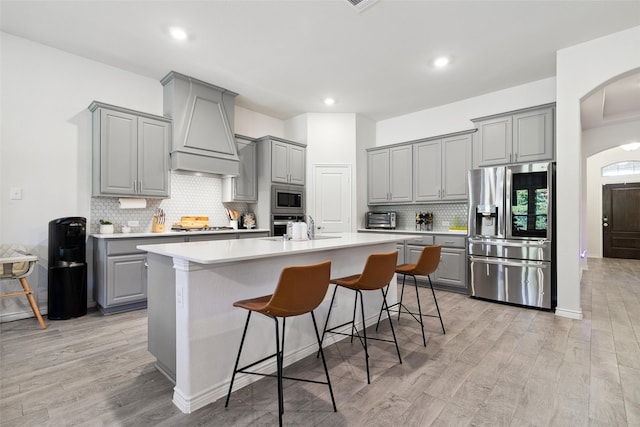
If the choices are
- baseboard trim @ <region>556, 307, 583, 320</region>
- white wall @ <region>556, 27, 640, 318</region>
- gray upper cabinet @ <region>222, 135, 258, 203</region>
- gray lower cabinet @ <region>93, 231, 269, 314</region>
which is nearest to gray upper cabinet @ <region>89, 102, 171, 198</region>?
gray lower cabinet @ <region>93, 231, 269, 314</region>

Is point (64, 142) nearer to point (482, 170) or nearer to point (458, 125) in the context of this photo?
point (482, 170)

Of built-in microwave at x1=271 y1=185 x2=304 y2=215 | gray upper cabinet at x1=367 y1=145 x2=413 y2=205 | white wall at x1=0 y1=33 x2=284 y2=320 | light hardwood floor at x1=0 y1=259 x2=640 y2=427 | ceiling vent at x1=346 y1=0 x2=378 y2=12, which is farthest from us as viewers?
gray upper cabinet at x1=367 y1=145 x2=413 y2=205

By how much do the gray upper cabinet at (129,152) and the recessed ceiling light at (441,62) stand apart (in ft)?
11.7

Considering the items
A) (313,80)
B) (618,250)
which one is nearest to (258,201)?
(313,80)

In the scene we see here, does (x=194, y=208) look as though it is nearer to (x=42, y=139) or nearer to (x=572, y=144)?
(x=42, y=139)

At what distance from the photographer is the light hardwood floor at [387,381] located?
174 cm

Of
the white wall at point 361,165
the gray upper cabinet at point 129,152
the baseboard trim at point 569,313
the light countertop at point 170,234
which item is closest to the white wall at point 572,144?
the baseboard trim at point 569,313

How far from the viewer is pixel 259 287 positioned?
2.18 meters

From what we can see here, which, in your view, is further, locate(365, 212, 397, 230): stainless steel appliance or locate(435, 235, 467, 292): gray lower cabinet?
locate(365, 212, 397, 230): stainless steel appliance

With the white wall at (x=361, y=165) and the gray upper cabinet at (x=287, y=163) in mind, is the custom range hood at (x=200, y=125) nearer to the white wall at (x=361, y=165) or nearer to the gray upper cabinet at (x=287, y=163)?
the gray upper cabinet at (x=287, y=163)

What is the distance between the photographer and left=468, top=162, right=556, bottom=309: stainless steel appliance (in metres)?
3.71

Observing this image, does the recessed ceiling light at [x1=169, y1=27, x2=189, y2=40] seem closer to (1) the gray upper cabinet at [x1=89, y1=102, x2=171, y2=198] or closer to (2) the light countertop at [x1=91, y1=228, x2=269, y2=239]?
(1) the gray upper cabinet at [x1=89, y1=102, x2=171, y2=198]

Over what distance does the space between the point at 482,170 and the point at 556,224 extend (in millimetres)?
1088

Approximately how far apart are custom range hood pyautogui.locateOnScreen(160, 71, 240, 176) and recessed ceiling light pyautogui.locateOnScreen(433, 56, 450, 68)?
9.68 ft
